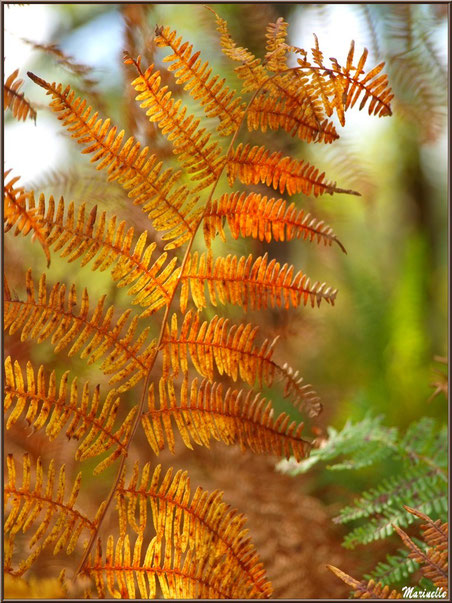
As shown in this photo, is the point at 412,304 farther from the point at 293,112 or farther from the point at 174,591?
the point at 174,591

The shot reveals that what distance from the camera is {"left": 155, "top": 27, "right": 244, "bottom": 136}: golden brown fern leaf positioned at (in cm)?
63

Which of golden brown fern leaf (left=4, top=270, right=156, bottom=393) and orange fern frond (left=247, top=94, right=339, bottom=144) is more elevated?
orange fern frond (left=247, top=94, right=339, bottom=144)

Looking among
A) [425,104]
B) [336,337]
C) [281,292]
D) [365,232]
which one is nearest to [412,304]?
[336,337]

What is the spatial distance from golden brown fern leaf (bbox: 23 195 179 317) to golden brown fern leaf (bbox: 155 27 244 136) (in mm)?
182

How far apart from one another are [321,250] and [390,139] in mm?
924

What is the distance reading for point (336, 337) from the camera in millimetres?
1855

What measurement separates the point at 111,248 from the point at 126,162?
0.34ft

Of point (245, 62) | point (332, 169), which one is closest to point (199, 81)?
point (245, 62)

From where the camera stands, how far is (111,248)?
654mm

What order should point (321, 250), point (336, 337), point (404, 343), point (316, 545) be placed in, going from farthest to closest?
point (321, 250)
point (336, 337)
point (404, 343)
point (316, 545)

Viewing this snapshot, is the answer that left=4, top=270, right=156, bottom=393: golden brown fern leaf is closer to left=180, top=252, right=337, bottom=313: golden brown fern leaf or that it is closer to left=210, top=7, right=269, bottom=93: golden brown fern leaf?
left=180, top=252, right=337, bottom=313: golden brown fern leaf

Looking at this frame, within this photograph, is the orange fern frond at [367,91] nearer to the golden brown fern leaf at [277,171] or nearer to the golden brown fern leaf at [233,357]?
the golden brown fern leaf at [277,171]

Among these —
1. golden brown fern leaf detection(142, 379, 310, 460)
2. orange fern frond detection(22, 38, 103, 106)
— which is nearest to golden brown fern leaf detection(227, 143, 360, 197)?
golden brown fern leaf detection(142, 379, 310, 460)

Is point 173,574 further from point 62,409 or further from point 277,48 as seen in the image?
point 277,48
